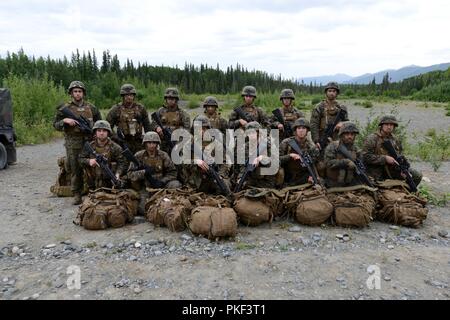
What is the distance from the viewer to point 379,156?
6703 mm

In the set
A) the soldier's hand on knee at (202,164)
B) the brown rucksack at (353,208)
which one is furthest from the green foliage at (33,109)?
the brown rucksack at (353,208)

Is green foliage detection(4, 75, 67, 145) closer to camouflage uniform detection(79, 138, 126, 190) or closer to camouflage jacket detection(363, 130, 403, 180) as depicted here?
camouflage uniform detection(79, 138, 126, 190)

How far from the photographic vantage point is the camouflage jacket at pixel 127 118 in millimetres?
7531

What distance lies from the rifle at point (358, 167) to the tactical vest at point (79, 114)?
177 inches

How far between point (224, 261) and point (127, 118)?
4.02 m

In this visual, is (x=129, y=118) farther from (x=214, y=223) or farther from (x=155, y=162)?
(x=214, y=223)

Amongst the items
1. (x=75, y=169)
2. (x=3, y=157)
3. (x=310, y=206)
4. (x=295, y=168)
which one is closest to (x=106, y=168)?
(x=75, y=169)

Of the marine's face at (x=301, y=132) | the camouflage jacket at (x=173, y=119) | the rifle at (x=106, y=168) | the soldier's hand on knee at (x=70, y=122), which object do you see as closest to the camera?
the rifle at (x=106, y=168)

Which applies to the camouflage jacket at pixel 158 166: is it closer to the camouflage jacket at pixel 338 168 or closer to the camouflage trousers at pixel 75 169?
the camouflage trousers at pixel 75 169

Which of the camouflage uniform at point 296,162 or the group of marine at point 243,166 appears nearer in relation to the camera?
the group of marine at point 243,166

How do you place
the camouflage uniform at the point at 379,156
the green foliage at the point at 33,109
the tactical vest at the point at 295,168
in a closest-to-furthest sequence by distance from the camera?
the tactical vest at the point at 295,168
the camouflage uniform at the point at 379,156
the green foliage at the point at 33,109

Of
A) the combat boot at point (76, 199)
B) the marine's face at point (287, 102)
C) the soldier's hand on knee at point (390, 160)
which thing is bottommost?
the combat boot at point (76, 199)

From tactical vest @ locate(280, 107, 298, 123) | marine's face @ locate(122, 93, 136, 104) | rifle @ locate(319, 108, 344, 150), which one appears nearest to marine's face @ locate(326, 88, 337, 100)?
rifle @ locate(319, 108, 344, 150)
